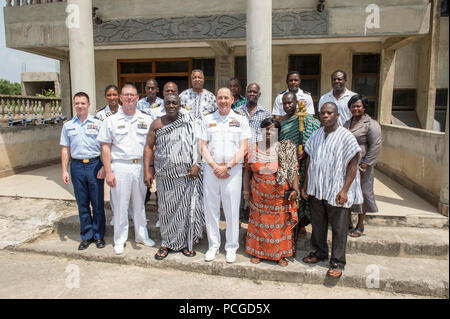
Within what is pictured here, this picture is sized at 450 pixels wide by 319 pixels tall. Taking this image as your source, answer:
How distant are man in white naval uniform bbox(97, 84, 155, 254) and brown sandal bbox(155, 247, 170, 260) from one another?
458 millimetres

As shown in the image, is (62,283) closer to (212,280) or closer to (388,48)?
(212,280)

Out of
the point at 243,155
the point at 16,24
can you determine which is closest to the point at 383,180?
the point at 243,155

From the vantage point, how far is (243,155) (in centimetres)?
336

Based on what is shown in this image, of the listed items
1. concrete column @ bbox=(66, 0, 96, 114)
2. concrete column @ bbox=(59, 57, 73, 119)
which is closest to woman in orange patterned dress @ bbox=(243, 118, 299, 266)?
concrete column @ bbox=(66, 0, 96, 114)

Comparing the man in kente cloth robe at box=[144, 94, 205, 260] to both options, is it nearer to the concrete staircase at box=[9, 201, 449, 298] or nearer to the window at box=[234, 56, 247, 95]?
the concrete staircase at box=[9, 201, 449, 298]

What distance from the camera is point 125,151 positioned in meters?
3.57

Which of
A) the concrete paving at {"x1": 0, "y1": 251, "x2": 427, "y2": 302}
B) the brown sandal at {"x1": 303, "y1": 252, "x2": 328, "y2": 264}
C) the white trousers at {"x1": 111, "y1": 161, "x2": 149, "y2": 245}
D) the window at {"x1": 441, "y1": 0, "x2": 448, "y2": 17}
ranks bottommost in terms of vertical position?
the concrete paving at {"x1": 0, "y1": 251, "x2": 427, "y2": 302}

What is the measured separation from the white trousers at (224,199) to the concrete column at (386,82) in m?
6.24

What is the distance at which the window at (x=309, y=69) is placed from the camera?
8664mm

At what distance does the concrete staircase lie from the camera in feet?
10.6

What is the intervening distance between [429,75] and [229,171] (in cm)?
925

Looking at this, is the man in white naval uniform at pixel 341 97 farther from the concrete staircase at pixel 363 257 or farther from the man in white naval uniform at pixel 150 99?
the man in white naval uniform at pixel 150 99

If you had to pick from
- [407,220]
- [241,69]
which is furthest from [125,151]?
[241,69]

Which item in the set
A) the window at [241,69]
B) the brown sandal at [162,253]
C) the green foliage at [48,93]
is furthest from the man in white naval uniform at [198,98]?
the green foliage at [48,93]
